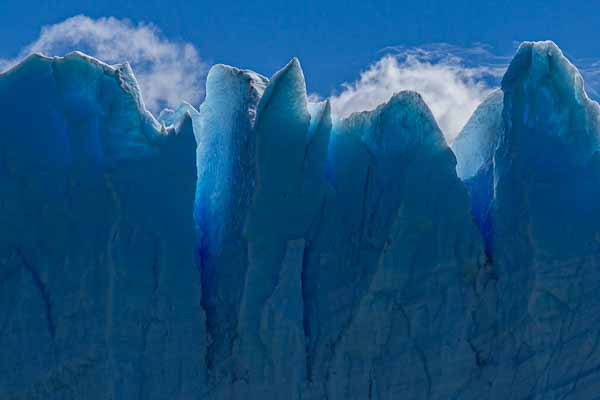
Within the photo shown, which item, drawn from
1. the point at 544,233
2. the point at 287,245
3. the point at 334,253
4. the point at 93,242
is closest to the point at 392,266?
the point at 334,253

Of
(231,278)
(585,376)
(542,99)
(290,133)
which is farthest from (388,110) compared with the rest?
(585,376)

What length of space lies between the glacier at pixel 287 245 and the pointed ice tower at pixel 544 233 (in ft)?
0.07

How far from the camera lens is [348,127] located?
9.27 meters

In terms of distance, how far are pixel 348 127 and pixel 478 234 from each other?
1.71 meters

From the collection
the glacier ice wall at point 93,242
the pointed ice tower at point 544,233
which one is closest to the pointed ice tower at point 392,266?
the pointed ice tower at point 544,233

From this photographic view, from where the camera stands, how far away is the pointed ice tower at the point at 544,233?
30.0ft

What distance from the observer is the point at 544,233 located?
9.21 metres

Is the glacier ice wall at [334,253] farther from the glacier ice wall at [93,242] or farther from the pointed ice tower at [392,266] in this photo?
the glacier ice wall at [93,242]

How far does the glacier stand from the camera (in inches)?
339

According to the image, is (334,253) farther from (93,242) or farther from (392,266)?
(93,242)

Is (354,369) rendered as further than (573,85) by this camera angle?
No

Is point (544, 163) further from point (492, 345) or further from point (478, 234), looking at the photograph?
point (492, 345)

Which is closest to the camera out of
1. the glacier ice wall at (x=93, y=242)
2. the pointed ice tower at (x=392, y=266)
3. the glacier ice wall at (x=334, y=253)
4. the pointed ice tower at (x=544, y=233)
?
the glacier ice wall at (x=93, y=242)

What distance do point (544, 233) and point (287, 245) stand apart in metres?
2.64
